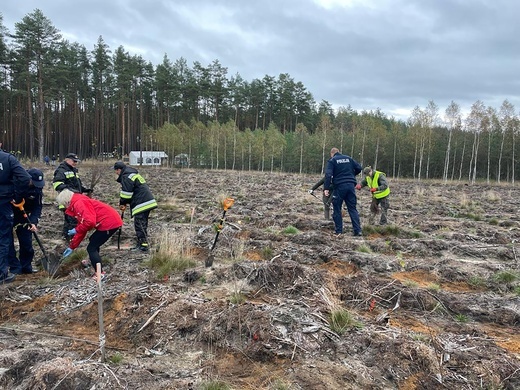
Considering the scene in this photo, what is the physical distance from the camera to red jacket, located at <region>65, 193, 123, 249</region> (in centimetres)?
542

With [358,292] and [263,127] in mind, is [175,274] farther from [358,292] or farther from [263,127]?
[263,127]

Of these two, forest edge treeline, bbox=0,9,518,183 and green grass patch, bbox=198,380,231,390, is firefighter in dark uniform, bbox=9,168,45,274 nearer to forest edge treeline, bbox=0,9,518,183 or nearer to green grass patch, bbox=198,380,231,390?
green grass patch, bbox=198,380,231,390

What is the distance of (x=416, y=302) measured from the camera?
5035 mm

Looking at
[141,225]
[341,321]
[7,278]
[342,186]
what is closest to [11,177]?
[7,278]

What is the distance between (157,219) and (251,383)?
8489 mm

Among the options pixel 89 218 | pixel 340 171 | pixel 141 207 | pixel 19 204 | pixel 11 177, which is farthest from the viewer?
pixel 340 171

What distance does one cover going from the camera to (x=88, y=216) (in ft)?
17.8

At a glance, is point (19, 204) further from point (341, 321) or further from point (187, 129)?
point (187, 129)

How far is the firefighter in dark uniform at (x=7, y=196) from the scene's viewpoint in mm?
5961

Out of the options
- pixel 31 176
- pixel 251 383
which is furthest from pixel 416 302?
pixel 31 176

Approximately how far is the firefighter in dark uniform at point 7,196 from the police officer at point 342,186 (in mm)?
6503

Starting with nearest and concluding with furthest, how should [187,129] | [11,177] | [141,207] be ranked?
1. [11,177]
2. [141,207]
3. [187,129]

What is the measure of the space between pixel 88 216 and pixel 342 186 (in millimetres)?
6048

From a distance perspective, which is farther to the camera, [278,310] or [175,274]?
[175,274]
